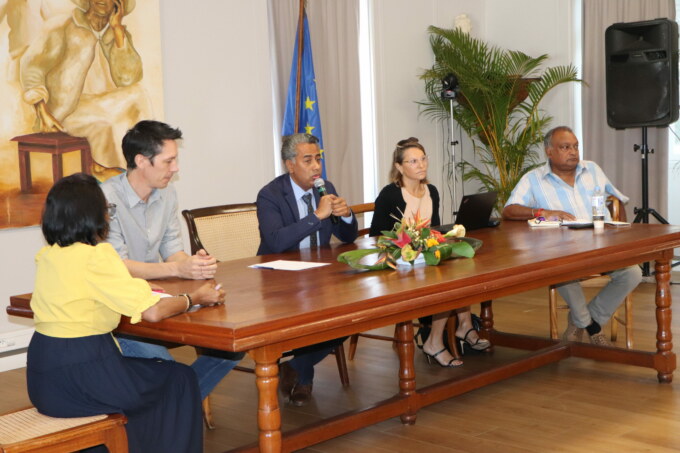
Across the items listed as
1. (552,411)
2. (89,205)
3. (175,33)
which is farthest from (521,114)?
(89,205)

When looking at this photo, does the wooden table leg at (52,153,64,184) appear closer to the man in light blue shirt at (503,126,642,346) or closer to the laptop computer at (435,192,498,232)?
the laptop computer at (435,192,498,232)

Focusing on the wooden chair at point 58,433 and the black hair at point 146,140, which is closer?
the wooden chair at point 58,433

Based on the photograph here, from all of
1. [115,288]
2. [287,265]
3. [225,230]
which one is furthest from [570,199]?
[115,288]

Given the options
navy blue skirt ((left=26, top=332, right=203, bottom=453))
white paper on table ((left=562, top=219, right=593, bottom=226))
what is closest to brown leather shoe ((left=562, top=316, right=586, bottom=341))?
white paper on table ((left=562, top=219, right=593, bottom=226))

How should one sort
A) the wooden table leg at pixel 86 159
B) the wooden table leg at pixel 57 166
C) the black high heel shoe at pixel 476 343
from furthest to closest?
the wooden table leg at pixel 86 159
the wooden table leg at pixel 57 166
the black high heel shoe at pixel 476 343

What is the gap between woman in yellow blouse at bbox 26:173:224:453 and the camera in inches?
94.3

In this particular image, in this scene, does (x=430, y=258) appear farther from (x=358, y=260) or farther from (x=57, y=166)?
(x=57, y=166)

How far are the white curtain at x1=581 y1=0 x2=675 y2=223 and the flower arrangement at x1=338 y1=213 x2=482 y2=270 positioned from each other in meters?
4.28

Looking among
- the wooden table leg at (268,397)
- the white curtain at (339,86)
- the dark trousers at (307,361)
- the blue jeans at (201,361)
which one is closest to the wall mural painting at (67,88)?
the white curtain at (339,86)

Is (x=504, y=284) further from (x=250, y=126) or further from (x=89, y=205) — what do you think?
(x=250, y=126)

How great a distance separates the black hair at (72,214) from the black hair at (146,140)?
76 cm

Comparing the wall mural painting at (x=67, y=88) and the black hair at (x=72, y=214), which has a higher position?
the wall mural painting at (x=67, y=88)

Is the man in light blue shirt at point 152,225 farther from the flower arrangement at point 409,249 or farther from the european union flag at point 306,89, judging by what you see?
the european union flag at point 306,89

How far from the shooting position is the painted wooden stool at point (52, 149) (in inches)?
191
